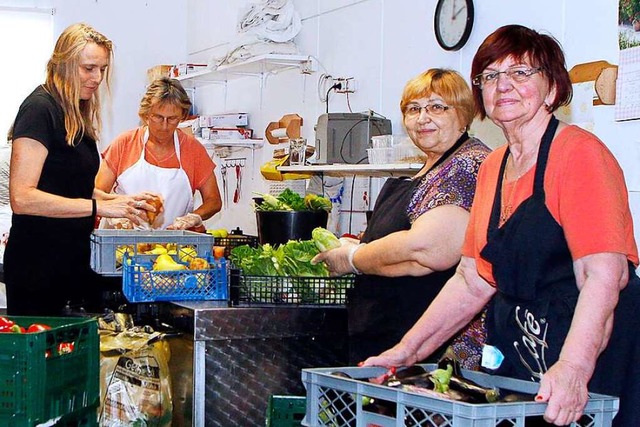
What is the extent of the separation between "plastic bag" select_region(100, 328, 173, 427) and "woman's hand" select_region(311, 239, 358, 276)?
2.09 ft

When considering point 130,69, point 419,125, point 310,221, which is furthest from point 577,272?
point 130,69

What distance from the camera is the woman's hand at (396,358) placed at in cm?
214

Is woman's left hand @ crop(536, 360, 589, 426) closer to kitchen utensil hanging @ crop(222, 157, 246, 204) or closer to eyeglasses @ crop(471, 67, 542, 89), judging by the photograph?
eyeglasses @ crop(471, 67, 542, 89)

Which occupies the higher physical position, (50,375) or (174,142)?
(174,142)

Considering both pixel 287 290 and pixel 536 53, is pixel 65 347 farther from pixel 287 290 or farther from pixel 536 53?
pixel 536 53

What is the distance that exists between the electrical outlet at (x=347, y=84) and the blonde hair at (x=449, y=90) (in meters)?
2.14

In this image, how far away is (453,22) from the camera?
13.6 feet

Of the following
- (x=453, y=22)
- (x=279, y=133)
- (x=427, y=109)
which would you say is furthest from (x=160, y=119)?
(x=427, y=109)

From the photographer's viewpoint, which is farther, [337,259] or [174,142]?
[174,142]

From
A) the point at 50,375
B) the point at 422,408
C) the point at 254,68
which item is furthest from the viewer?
the point at 254,68

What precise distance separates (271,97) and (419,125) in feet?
10.9

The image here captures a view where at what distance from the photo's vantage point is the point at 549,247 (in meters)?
1.98

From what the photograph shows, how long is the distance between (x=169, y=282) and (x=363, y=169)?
135 centimetres

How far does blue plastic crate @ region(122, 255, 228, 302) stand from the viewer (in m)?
3.22
